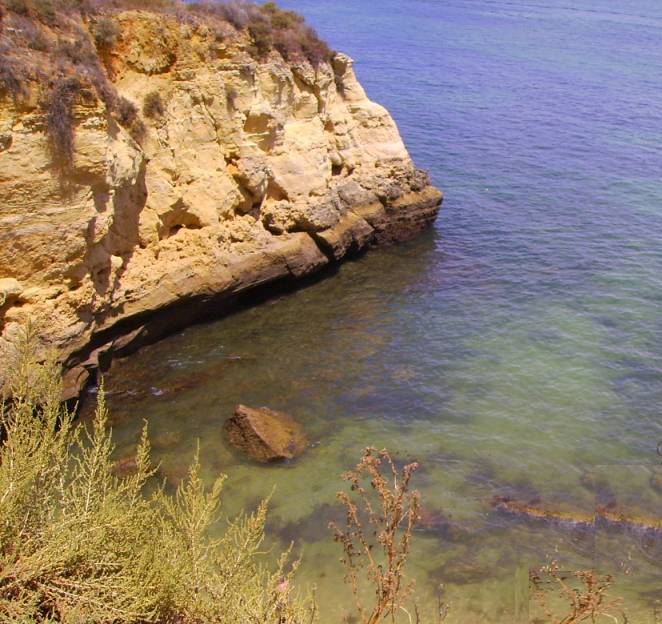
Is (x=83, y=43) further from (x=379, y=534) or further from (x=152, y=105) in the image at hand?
(x=379, y=534)

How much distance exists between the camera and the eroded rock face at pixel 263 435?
1461 centimetres

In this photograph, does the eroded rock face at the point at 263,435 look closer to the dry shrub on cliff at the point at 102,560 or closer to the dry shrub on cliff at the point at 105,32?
the dry shrub on cliff at the point at 102,560

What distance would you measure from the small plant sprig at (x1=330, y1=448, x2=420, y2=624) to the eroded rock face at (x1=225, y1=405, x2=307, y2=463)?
5.74 ft

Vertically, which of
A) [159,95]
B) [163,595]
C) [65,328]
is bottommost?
[65,328]

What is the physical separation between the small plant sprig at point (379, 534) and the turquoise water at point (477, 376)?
0.52 m

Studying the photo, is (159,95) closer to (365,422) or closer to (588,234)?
(365,422)

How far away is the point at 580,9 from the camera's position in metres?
88.3

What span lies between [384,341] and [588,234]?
11.4 metres

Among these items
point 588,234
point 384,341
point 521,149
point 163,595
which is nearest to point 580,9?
point 521,149

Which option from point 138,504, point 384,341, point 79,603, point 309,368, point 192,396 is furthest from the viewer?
point 384,341

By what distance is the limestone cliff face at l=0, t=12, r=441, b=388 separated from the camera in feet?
47.7

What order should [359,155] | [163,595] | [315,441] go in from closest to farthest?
[163,595]
[315,441]
[359,155]

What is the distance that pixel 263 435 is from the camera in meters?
14.7

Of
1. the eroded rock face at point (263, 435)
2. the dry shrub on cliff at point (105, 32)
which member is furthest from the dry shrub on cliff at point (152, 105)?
the eroded rock face at point (263, 435)
